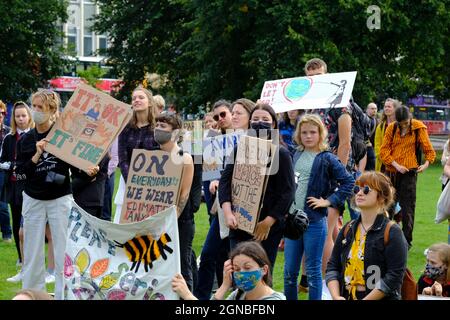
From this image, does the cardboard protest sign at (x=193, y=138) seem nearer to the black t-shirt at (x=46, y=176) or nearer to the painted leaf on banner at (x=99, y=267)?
the black t-shirt at (x=46, y=176)

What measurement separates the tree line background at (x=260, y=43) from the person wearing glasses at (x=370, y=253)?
2566 centimetres

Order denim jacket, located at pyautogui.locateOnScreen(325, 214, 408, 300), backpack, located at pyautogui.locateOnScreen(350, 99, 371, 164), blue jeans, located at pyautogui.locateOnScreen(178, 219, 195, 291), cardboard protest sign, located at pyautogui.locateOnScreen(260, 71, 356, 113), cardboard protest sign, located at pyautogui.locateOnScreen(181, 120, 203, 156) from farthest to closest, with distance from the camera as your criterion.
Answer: backpack, located at pyautogui.locateOnScreen(350, 99, 371, 164) < cardboard protest sign, located at pyautogui.locateOnScreen(260, 71, 356, 113) < cardboard protest sign, located at pyautogui.locateOnScreen(181, 120, 203, 156) < blue jeans, located at pyautogui.locateOnScreen(178, 219, 195, 291) < denim jacket, located at pyautogui.locateOnScreen(325, 214, 408, 300)

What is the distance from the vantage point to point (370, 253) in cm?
654

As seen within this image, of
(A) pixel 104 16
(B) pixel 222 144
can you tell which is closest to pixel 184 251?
(B) pixel 222 144

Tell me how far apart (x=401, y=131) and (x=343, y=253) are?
638 centimetres

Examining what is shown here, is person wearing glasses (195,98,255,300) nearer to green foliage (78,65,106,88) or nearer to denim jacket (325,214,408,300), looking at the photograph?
denim jacket (325,214,408,300)

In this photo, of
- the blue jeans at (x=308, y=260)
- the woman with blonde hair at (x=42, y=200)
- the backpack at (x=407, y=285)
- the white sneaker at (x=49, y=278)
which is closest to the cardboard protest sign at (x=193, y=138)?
the woman with blonde hair at (x=42, y=200)

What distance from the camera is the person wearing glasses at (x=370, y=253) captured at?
642 centimetres

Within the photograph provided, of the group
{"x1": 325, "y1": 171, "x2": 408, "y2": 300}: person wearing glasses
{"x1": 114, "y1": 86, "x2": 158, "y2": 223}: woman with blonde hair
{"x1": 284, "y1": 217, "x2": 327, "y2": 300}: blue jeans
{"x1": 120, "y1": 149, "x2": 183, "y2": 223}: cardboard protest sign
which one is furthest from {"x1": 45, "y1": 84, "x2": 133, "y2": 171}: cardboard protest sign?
{"x1": 325, "y1": 171, "x2": 408, "y2": 300}: person wearing glasses

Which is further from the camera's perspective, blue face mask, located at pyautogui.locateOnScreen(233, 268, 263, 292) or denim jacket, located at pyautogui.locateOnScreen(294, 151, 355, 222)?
denim jacket, located at pyautogui.locateOnScreen(294, 151, 355, 222)

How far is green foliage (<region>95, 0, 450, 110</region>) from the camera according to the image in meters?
33.1

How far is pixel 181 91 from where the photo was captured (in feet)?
140

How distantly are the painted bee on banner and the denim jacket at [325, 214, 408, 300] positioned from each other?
1.13 m

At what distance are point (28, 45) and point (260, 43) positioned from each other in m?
17.0
